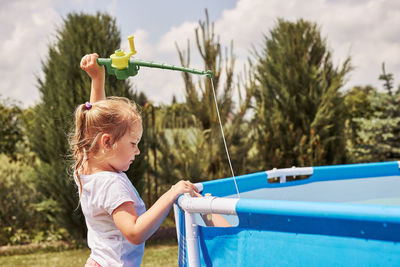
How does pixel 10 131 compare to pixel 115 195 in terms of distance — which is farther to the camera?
pixel 10 131

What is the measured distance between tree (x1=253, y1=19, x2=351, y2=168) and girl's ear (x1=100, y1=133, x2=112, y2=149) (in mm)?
Answer: 5103

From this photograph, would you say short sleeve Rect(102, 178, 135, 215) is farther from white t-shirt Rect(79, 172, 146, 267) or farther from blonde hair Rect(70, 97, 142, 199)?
blonde hair Rect(70, 97, 142, 199)

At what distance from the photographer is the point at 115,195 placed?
166cm

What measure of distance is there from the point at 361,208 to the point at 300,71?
6144 millimetres

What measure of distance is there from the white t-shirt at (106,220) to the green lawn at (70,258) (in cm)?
337

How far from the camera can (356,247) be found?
123cm

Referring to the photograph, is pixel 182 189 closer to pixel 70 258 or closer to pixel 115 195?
pixel 115 195

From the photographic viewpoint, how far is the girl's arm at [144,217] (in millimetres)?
1570

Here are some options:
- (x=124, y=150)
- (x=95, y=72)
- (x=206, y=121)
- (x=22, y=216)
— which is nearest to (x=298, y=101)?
(x=206, y=121)

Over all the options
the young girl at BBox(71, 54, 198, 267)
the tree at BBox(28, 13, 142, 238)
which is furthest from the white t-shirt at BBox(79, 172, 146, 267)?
the tree at BBox(28, 13, 142, 238)

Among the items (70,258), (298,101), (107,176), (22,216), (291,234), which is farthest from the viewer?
(298,101)

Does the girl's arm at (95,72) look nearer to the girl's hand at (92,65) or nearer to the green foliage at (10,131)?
the girl's hand at (92,65)

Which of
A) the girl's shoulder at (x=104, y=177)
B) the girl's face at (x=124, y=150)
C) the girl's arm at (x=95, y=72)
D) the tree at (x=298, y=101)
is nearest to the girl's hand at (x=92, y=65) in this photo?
the girl's arm at (x=95, y=72)

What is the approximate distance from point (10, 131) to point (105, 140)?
5.92 metres
